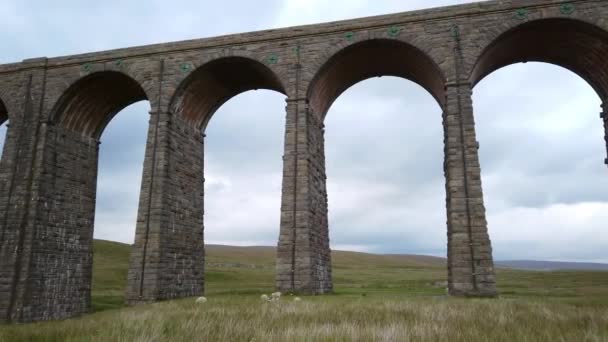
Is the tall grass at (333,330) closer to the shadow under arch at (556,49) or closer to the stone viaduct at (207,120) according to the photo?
the stone viaduct at (207,120)

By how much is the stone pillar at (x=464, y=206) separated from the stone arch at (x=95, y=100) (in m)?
13.5

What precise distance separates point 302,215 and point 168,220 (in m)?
5.77

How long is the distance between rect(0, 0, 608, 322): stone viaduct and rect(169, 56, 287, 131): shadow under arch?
7 centimetres

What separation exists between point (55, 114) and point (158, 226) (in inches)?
333

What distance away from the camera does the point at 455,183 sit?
16188mm

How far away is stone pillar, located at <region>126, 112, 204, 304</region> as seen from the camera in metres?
17.6

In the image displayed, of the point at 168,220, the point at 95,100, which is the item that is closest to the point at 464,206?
the point at 168,220

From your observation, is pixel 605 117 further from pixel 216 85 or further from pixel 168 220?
pixel 168 220

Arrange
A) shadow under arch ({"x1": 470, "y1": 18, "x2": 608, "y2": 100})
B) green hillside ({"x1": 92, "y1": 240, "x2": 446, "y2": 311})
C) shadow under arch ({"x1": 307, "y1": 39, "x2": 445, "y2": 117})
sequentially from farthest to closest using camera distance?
green hillside ({"x1": 92, "y1": 240, "x2": 446, "y2": 311}), shadow under arch ({"x1": 307, "y1": 39, "x2": 445, "y2": 117}), shadow under arch ({"x1": 470, "y1": 18, "x2": 608, "y2": 100})

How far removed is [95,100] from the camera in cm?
2269

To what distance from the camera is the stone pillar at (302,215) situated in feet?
54.6

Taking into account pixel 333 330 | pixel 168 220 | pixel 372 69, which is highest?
pixel 372 69

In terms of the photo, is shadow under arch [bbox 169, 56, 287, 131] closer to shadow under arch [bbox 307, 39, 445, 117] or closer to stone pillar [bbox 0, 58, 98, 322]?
shadow under arch [bbox 307, 39, 445, 117]

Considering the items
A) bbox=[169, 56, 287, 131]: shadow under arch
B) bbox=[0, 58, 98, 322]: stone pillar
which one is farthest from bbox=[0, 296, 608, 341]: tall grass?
bbox=[0, 58, 98, 322]: stone pillar
